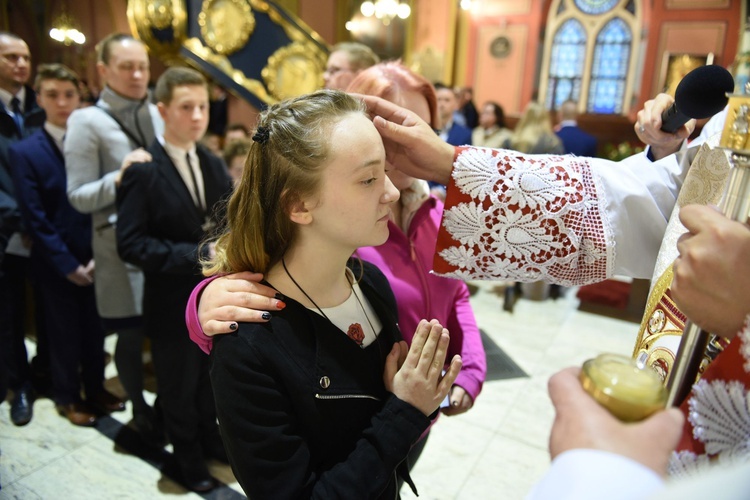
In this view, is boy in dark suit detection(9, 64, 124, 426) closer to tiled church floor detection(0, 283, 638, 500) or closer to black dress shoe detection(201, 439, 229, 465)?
tiled church floor detection(0, 283, 638, 500)

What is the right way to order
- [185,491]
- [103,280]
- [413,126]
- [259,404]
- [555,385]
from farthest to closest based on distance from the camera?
[103,280], [185,491], [413,126], [259,404], [555,385]

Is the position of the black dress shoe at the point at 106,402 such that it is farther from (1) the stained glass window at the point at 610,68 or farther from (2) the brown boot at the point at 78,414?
(1) the stained glass window at the point at 610,68

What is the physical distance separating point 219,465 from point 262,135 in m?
1.96

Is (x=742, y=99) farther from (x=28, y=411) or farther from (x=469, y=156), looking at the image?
(x=28, y=411)

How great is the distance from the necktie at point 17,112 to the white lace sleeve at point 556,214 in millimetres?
2895

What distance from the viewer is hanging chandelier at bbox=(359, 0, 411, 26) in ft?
28.4

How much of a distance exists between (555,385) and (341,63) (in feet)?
7.91

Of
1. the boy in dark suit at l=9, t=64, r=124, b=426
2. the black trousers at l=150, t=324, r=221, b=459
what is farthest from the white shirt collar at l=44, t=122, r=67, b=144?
the black trousers at l=150, t=324, r=221, b=459

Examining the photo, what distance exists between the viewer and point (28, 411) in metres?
2.76

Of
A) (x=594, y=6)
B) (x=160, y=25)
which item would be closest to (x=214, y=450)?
A: (x=160, y=25)

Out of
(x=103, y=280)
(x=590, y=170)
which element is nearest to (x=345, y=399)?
(x=590, y=170)

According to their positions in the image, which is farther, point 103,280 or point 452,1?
point 452,1

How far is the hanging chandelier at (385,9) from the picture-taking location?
8.66 m

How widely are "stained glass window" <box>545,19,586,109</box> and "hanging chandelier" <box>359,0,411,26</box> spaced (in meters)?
4.54
